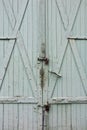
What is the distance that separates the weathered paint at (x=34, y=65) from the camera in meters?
8.89

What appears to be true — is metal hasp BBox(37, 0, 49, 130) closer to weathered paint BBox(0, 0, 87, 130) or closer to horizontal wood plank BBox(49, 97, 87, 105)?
weathered paint BBox(0, 0, 87, 130)

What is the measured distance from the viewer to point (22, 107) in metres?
8.91

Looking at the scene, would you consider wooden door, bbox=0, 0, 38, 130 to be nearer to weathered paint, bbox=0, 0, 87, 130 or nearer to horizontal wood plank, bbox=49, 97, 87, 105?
weathered paint, bbox=0, 0, 87, 130

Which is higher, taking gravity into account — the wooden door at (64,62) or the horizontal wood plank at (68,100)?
the wooden door at (64,62)

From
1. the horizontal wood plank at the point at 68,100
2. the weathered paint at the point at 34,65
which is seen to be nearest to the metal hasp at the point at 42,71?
the weathered paint at the point at 34,65

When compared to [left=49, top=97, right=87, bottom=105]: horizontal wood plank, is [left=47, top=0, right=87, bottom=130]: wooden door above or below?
above

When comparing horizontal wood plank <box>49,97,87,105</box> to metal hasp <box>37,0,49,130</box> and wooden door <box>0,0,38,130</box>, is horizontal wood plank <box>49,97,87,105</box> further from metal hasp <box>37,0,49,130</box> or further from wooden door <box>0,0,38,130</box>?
wooden door <box>0,0,38,130</box>

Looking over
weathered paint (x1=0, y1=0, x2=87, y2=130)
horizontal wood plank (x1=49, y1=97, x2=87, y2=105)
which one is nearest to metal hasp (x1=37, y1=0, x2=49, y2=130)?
weathered paint (x1=0, y1=0, x2=87, y2=130)

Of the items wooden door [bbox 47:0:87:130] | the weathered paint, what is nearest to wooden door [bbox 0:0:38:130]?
the weathered paint

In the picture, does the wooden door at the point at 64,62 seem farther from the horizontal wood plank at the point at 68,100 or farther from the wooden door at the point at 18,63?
the wooden door at the point at 18,63

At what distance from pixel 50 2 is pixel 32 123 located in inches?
81.0

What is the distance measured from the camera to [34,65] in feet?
29.2

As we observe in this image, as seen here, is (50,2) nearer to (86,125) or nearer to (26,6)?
(26,6)

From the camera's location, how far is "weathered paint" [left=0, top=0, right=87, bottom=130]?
8.89 meters
